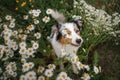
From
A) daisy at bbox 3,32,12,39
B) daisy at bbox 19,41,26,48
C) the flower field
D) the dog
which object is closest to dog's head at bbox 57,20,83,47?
the dog

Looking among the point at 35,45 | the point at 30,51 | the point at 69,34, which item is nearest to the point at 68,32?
the point at 69,34

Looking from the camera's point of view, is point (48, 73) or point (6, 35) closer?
point (48, 73)

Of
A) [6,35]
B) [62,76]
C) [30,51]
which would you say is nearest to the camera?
[62,76]

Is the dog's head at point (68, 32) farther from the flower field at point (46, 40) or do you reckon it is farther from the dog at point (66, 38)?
the flower field at point (46, 40)

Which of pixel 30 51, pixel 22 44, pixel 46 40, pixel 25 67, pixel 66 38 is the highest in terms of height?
pixel 46 40

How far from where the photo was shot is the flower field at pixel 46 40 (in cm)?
283

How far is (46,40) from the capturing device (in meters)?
3.71

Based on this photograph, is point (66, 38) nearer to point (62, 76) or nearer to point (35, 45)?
point (35, 45)

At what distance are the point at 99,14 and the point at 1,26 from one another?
143 cm

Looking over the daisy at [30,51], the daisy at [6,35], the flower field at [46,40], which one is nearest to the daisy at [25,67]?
the flower field at [46,40]

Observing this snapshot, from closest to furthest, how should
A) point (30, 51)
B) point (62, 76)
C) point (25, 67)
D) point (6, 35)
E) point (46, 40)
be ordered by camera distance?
point (62, 76) < point (25, 67) < point (30, 51) < point (6, 35) < point (46, 40)

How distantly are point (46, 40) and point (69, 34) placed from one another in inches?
24.6

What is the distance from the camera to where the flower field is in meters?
2.83

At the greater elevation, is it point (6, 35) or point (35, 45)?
point (6, 35)
